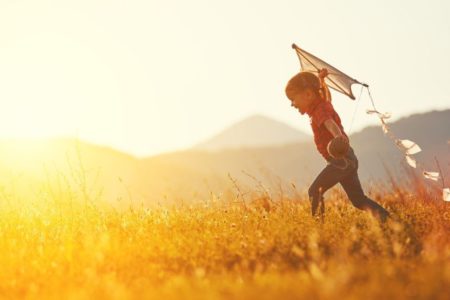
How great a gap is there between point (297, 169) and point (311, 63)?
83.5 meters

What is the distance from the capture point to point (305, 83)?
25.5 ft

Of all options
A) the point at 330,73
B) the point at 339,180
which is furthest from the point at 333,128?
the point at 330,73

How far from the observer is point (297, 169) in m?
91.3

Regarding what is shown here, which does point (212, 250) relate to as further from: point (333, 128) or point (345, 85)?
point (345, 85)

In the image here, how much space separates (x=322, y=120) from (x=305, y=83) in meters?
0.51

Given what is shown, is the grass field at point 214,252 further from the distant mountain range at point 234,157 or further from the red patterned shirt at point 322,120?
the distant mountain range at point 234,157

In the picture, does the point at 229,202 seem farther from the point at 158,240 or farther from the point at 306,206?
the point at 158,240

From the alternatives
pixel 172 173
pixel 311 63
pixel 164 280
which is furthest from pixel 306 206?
pixel 172 173

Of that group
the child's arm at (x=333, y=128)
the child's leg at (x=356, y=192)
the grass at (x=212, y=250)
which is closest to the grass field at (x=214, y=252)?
the grass at (x=212, y=250)

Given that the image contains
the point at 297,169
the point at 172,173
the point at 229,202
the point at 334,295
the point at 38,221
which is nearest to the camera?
the point at 334,295

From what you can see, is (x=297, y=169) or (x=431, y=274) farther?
(x=297, y=169)

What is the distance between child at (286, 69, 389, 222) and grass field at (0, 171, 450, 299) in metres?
0.24

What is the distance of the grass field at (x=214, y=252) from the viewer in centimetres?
420

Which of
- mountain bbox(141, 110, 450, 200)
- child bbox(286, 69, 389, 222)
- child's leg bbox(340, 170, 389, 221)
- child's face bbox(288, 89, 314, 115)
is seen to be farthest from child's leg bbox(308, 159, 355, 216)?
mountain bbox(141, 110, 450, 200)
